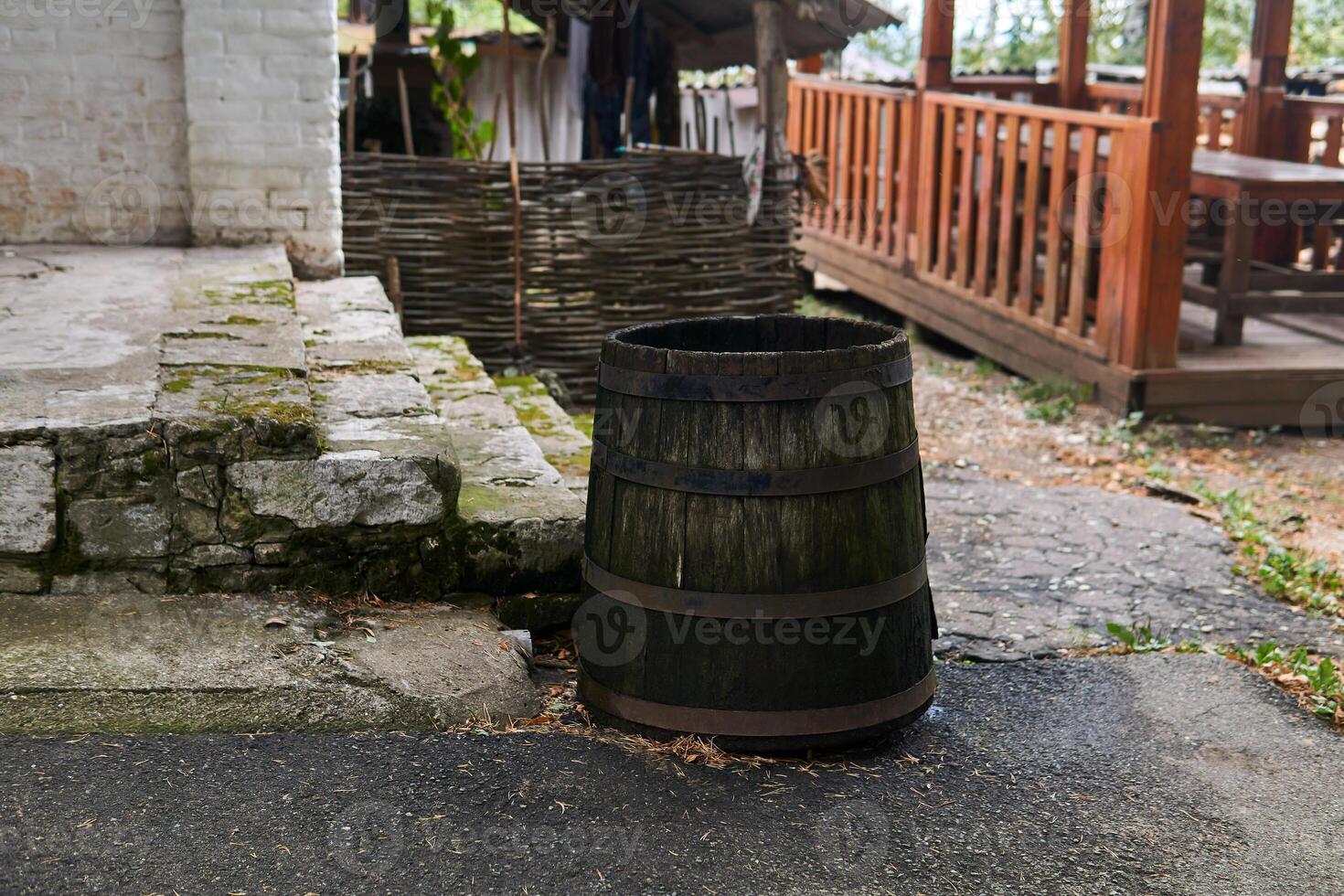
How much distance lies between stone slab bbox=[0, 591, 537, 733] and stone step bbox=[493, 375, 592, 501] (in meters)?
0.74

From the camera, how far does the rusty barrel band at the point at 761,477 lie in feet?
8.63

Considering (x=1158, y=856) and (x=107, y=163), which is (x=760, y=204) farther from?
(x=1158, y=856)

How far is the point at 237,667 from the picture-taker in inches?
110

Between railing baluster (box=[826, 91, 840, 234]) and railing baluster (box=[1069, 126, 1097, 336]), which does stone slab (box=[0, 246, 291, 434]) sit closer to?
railing baluster (box=[1069, 126, 1097, 336])

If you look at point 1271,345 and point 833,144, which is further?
point 833,144

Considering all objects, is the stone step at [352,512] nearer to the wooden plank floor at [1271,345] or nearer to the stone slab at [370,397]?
the stone slab at [370,397]

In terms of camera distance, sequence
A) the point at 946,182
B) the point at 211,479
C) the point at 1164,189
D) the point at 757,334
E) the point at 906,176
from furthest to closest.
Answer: the point at 906,176
the point at 946,182
the point at 1164,189
the point at 757,334
the point at 211,479

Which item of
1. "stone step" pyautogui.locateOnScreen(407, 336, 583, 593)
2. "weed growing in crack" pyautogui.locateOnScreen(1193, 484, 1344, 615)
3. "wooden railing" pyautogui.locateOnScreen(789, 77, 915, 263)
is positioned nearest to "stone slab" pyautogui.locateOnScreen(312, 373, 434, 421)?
"stone step" pyautogui.locateOnScreen(407, 336, 583, 593)

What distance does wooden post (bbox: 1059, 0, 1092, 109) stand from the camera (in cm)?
1055

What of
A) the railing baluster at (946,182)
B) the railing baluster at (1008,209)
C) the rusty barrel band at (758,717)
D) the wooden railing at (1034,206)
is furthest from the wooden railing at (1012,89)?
the rusty barrel band at (758,717)

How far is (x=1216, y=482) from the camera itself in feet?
19.8

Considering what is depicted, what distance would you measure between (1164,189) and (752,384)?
4.72 m

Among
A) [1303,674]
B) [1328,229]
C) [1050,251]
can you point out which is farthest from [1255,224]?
[1303,674]

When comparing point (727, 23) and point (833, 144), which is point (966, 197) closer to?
point (727, 23)
